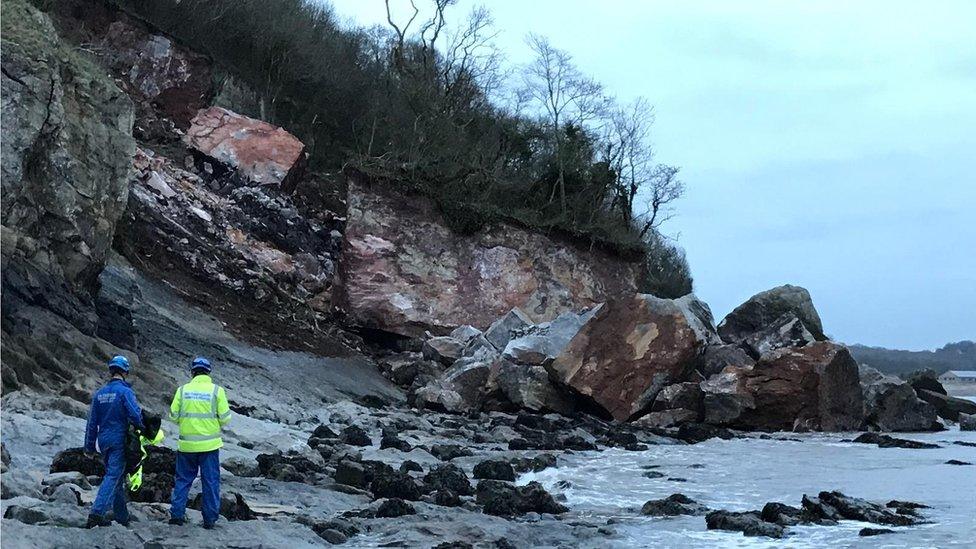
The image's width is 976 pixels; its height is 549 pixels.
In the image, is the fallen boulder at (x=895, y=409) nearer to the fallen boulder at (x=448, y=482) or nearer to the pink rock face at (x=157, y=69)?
the fallen boulder at (x=448, y=482)

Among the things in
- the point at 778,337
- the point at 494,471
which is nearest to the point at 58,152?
the point at 494,471

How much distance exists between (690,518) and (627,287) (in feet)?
83.5

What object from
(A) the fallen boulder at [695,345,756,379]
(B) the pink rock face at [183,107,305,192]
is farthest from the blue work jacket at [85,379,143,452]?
(B) the pink rock face at [183,107,305,192]

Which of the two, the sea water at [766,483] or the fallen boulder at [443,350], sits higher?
the fallen boulder at [443,350]

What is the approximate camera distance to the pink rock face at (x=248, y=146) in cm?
2870

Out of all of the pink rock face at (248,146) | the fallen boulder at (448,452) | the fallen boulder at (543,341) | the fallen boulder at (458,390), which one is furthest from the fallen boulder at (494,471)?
the pink rock face at (248,146)

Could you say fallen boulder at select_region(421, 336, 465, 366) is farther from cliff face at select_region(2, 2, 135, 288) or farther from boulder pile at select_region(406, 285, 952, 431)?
cliff face at select_region(2, 2, 135, 288)

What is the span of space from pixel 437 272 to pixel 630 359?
395 inches

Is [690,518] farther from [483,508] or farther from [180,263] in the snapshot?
[180,263]

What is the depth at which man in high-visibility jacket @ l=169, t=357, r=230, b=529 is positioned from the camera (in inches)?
288

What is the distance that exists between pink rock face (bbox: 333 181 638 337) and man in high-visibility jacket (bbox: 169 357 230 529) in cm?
2172

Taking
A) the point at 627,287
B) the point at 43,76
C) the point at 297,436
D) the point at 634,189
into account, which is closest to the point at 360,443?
the point at 297,436

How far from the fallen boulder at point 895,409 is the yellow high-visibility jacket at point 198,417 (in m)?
19.6

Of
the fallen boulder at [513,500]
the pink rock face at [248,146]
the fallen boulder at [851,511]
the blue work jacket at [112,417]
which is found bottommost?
the fallen boulder at [513,500]
